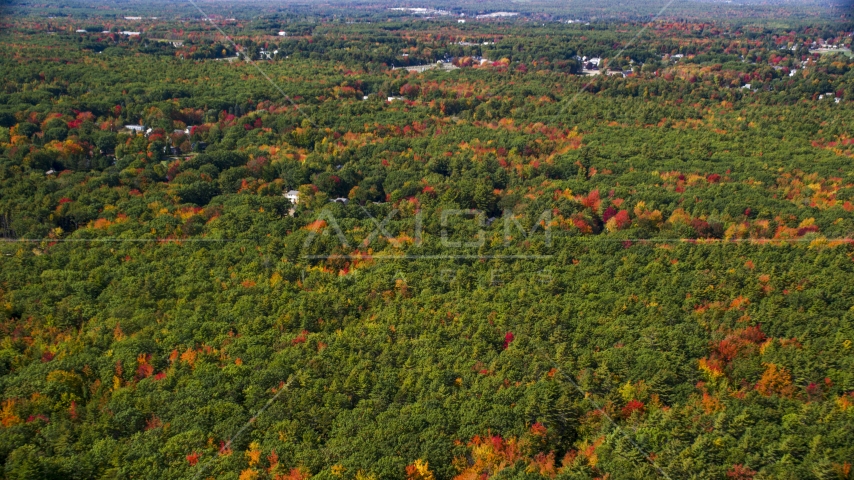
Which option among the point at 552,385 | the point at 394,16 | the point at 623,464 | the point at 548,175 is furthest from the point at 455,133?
the point at 394,16

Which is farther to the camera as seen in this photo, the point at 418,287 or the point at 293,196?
the point at 293,196

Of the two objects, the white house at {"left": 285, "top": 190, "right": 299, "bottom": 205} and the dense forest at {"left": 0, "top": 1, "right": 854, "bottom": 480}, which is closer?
the dense forest at {"left": 0, "top": 1, "right": 854, "bottom": 480}

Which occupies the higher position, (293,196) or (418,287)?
(293,196)

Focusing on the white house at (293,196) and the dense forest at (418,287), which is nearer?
the dense forest at (418,287)
